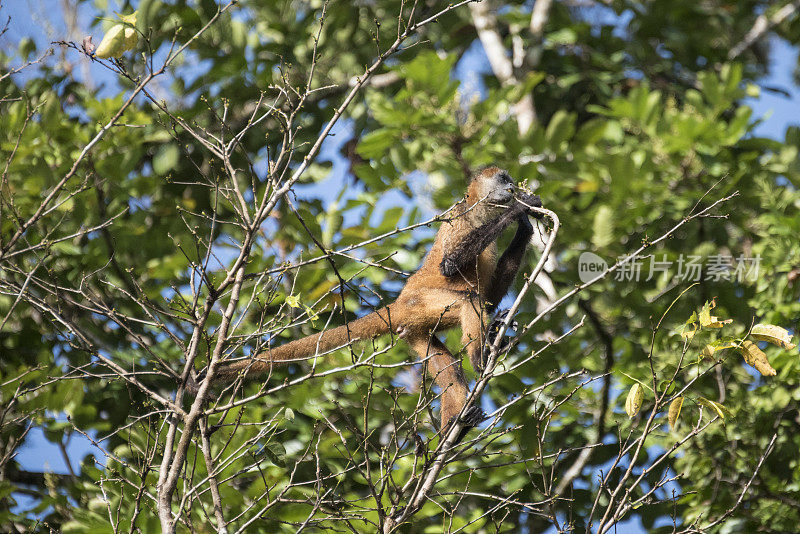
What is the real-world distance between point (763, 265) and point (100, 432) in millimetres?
5265

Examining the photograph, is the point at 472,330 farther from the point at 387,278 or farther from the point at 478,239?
the point at 387,278

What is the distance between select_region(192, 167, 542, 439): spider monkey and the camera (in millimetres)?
4887

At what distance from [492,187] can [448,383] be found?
5.28 ft

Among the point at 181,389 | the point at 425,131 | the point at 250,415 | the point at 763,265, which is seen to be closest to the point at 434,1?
the point at 425,131

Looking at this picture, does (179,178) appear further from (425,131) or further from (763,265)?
(763,265)

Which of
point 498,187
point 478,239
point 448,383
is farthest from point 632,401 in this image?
point 498,187

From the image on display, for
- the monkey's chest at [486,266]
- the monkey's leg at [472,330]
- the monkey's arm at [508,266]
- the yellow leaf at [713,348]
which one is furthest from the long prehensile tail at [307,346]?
the yellow leaf at [713,348]

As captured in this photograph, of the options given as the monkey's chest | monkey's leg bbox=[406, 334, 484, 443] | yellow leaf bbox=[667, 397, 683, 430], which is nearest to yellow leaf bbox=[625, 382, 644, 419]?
yellow leaf bbox=[667, 397, 683, 430]

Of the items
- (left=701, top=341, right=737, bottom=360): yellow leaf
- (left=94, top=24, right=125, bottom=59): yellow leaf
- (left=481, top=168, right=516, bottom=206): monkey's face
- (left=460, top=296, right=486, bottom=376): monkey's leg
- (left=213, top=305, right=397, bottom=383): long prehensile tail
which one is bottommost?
(left=701, top=341, right=737, bottom=360): yellow leaf

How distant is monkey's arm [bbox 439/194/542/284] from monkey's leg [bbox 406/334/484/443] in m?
0.55

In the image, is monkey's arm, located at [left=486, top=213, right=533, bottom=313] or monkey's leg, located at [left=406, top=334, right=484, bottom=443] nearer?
monkey's leg, located at [left=406, top=334, right=484, bottom=443]

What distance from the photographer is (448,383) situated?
4.96 metres

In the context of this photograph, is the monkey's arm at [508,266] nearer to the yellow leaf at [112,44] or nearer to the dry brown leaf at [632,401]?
the dry brown leaf at [632,401]

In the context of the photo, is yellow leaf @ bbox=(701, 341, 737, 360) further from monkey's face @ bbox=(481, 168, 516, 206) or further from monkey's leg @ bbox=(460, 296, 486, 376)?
monkey's face @ bbox=(481, 168, 516, 206)
